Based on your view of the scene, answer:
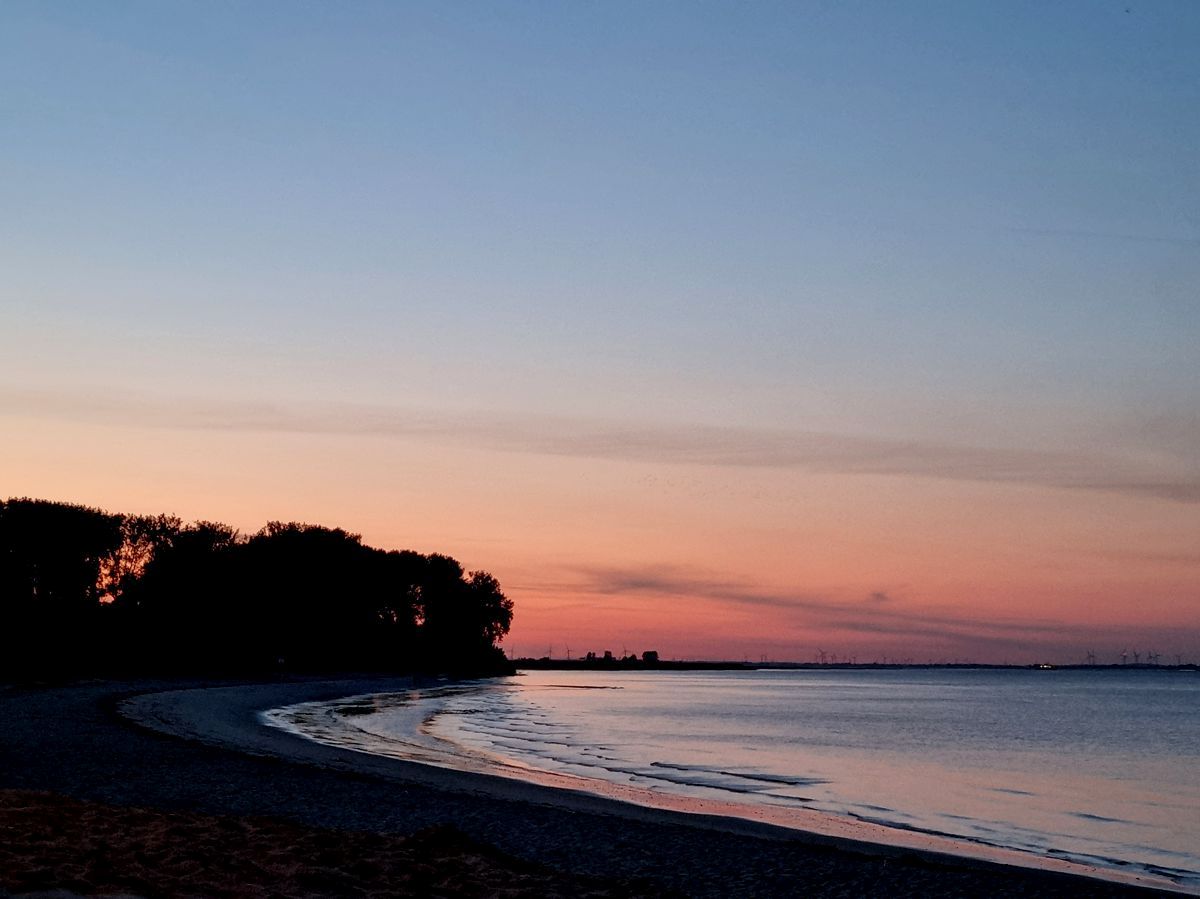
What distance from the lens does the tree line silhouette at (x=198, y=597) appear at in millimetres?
88750

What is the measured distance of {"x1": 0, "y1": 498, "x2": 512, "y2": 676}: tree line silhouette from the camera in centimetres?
8875

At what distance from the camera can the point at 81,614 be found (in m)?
92.8

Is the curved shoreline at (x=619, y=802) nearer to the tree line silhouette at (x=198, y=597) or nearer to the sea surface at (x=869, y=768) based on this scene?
the sea surface at (x=869, y=768)

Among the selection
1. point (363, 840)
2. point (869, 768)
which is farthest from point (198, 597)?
point (363, 840)

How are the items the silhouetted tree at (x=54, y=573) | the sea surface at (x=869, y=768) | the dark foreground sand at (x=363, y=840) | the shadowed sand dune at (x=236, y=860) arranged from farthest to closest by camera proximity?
the silhouetted tree at (x=54, y=573), the sea surface at (x=869, y=768), the dark foreground sand at (x=363, y=840), the shadowed sand dune at (x=236, y=860)

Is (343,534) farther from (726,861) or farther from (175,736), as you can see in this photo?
(726,861)

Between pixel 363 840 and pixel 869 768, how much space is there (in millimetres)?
31365

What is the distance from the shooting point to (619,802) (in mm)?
25250

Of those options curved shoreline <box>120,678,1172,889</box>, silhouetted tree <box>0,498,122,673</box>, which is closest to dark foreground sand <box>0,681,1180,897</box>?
curved shoreline <box>120,678,1172,889</box>

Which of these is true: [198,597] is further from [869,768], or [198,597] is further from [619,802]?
[619,802]

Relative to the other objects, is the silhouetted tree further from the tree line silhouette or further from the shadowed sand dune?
the shadowed sand dune

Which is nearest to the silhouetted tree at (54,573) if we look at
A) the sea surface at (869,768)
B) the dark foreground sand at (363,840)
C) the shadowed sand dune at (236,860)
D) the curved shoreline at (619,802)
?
the sea surface at (869,768)

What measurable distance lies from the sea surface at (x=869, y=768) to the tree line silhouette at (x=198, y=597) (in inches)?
1084

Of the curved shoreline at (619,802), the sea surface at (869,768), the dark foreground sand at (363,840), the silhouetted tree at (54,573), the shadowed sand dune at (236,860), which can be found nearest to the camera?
the shadowed sand dune at (236,860)
